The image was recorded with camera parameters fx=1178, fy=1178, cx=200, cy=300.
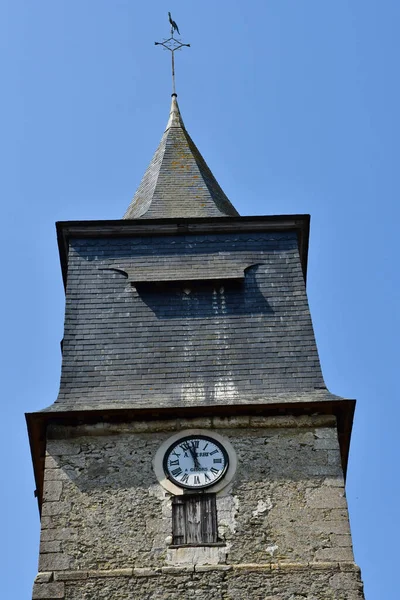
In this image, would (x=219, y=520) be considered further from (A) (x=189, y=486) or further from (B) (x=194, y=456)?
(B) (x=194, y=456)

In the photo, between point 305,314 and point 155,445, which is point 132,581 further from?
point 305,314

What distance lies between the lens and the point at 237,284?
1426 centimetres

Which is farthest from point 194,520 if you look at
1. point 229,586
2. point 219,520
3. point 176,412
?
point 176,412

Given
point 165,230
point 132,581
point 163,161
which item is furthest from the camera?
point 163,161

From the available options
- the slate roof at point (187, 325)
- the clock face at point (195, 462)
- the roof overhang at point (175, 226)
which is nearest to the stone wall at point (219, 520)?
the clock face at point (195, 462)

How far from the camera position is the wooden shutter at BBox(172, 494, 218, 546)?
11.6 metres

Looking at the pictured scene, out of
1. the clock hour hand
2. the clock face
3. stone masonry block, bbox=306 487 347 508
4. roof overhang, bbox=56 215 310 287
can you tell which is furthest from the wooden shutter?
roof overhang, bbox=56 215 310 287

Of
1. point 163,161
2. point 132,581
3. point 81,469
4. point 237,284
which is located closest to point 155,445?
point 81,469

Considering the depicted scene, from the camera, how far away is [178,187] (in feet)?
53.6

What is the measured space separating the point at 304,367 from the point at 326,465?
1415 mm

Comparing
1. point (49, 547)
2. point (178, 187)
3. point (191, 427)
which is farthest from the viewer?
point (178, 187)

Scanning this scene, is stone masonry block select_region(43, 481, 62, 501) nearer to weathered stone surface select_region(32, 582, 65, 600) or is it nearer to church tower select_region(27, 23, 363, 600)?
church tower select_region(27, 23, 363, 600)

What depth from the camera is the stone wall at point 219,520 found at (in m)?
11.2

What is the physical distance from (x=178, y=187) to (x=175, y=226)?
1533 millimetres
